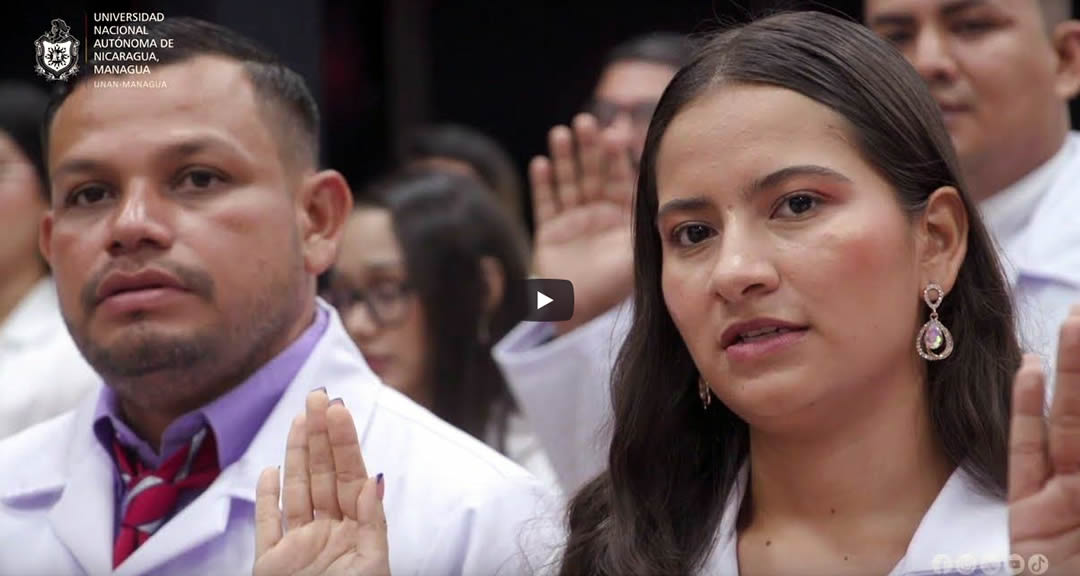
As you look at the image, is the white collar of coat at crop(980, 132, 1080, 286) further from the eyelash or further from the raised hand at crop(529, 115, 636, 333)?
the eyelash

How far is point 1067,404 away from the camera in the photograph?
174 cm

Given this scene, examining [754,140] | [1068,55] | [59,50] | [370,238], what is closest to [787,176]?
[754,140]

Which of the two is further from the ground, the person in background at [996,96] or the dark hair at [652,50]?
the person in background at [996,96]

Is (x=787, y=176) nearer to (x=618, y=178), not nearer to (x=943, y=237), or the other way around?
(x=943, y=237)

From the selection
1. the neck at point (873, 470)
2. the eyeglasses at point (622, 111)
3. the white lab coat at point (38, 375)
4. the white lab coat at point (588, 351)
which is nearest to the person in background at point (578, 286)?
the white lab coat at point (588, 351)

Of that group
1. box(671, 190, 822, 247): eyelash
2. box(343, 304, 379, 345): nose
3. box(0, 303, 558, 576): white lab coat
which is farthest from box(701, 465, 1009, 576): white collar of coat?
box(343, 304, 379, 345): nose

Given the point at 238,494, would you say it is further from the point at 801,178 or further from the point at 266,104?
the point at 801,178


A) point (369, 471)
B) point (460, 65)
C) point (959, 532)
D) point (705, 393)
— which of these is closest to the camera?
point (959, 532)

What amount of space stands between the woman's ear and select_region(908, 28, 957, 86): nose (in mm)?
1043

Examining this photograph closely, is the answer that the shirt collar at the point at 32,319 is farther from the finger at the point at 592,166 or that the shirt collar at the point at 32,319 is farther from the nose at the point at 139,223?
the finger at the point at 592,166

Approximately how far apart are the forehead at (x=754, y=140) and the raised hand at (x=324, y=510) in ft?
1.68

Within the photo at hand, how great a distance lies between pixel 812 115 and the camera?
2053mm
